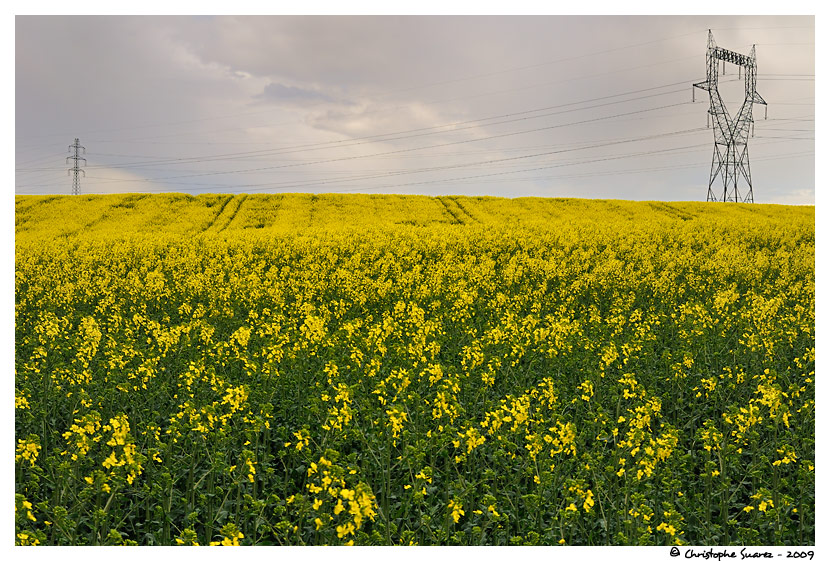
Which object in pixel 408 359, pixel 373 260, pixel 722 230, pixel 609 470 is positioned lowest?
pixel 609 470

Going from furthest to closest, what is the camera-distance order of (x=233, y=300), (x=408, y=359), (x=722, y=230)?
(x=722, y=230) → (x=233, y=300) → (x=408, y=359)

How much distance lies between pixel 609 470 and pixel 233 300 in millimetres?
10092

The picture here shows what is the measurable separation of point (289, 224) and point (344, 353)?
84.4 feet

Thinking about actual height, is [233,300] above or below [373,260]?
below

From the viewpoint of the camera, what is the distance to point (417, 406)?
5.91 meters

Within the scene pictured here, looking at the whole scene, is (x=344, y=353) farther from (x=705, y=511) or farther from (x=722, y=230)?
(x=722, y=230)

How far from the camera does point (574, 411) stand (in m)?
7.12

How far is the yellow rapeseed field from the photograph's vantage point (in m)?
4.48

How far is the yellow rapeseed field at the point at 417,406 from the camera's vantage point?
4477mm

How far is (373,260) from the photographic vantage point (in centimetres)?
1970

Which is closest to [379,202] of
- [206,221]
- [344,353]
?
[206,221]

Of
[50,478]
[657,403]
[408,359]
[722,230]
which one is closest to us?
[50,478]

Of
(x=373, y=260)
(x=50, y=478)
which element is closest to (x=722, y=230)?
(x=373, y=260)
